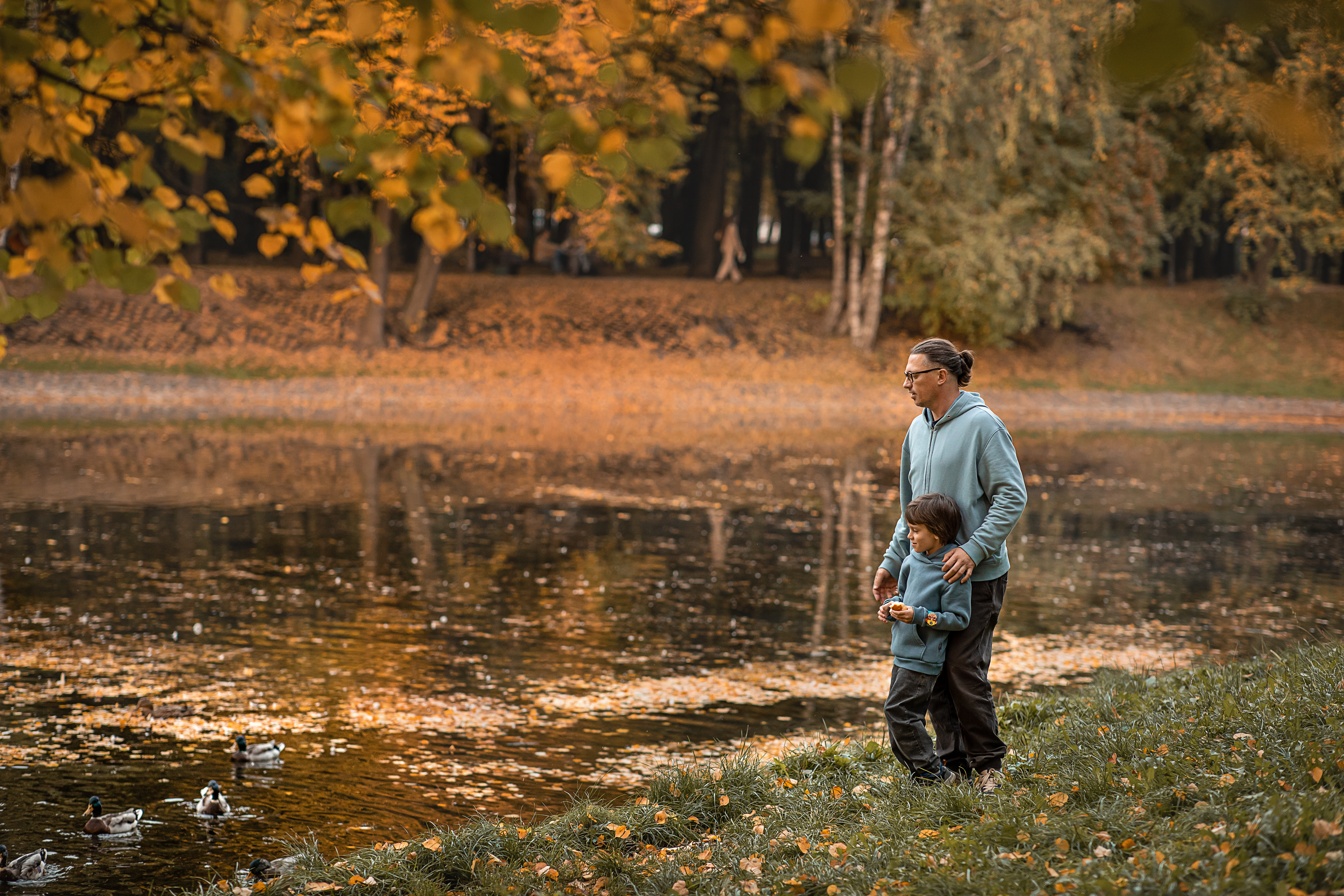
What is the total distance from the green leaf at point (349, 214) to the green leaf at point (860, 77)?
1345 mm

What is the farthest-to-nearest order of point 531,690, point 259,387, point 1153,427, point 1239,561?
point 1153,427
point 259,387
point 1239,561
point 531,690

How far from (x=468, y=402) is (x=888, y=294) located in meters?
12.4

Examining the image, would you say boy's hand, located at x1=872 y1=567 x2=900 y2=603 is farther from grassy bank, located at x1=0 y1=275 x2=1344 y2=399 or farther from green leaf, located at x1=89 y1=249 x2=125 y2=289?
grassy bank, located at x1=0 y1=275 x2=1344 y2=399

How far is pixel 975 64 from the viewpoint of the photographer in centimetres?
2912

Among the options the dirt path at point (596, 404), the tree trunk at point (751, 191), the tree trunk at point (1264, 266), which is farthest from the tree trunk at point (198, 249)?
the tree trunk at point (1264, 266)

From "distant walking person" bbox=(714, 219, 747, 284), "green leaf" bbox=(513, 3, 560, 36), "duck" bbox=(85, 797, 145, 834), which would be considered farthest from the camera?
"distant walking person" bbox=(714, 219, 747, 284)

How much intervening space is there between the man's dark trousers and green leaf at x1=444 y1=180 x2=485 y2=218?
2.86m

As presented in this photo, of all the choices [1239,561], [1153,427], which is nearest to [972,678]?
[1239,561]

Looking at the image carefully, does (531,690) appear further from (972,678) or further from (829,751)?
(972,678)

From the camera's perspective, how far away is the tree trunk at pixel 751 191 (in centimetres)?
3966

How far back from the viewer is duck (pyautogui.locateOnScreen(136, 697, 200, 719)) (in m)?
7.59

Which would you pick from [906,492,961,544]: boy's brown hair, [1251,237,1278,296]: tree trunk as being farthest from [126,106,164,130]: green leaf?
[1251,237,1278,296]: tree trunk

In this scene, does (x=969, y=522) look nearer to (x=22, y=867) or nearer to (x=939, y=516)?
(x=939, y=516)

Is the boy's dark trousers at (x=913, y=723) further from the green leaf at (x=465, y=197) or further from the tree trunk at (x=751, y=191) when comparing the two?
the tree trunk at (x=751, y=191)
